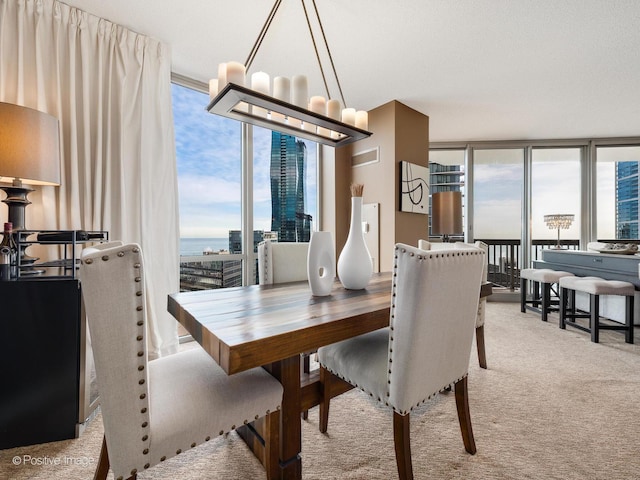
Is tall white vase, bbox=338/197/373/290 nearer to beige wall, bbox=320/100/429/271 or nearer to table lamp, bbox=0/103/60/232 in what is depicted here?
table lamp, bbox=0/103/60/232

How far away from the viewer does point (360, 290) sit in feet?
5.60

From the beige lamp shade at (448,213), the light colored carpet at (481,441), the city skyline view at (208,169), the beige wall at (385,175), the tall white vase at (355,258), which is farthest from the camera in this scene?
the beige lamp shade at (448,213)

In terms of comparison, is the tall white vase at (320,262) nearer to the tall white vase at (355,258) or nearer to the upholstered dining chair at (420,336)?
the tall white vase at (355,258)

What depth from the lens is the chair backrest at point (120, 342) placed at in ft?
2.57

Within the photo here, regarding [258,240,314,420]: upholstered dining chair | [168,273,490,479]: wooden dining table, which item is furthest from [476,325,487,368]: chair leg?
[258,240,314,420]: upholstered dining chair

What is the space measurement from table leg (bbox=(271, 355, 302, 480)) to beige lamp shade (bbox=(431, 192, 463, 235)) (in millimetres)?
3645

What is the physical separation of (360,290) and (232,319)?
0.80 m

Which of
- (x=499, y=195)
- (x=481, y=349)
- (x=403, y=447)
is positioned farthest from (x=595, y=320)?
(x=403, y=447)

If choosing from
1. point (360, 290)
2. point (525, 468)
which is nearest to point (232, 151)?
point (360, 290)

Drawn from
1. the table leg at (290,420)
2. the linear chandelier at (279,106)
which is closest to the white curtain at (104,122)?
the linear chandelier at (279,106)

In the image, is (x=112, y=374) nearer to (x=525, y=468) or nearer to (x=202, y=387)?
(x=202, y=387)

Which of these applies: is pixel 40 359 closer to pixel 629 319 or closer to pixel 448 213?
pixel 448 213

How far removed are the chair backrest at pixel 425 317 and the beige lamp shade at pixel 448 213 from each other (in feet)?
10.6

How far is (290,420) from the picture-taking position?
1192mm
